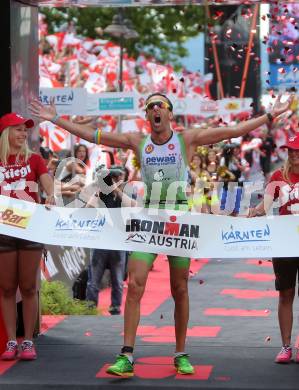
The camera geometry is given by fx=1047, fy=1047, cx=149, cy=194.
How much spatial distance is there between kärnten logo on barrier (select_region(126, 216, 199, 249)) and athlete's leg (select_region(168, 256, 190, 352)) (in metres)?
0.12

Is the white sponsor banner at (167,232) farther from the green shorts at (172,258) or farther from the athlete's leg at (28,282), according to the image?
the athlete's leg at (28,282)

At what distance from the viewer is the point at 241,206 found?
34.4ft

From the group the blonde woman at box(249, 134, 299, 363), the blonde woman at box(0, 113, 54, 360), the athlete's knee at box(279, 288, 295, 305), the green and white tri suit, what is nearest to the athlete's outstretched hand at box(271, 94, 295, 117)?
the blonde woman at box(249, 134, 299, 363)

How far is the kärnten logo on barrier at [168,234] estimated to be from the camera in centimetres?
773

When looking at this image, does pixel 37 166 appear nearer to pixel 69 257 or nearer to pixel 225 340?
pixel 225 340

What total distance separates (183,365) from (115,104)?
41.4 feet

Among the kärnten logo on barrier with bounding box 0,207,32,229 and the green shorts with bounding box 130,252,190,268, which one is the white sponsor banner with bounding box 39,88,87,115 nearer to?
the kärnten logo on barrier with bounding box 0,207,32,229

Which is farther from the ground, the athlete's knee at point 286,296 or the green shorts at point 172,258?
the green shorts at point 172,258

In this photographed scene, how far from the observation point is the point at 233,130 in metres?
→ 7.61

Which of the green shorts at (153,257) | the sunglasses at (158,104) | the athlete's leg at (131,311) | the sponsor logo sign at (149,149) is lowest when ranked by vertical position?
the athlete's leg at (131,311)

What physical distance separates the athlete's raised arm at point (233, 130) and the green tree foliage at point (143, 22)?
2685 centimetres

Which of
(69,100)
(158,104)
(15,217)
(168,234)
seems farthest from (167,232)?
(69,100)

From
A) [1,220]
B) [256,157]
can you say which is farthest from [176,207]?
[256,157]

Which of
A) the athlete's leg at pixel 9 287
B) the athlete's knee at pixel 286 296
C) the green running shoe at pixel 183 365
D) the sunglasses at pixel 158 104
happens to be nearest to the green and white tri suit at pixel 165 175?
the sunglasses at pixel 158 104
